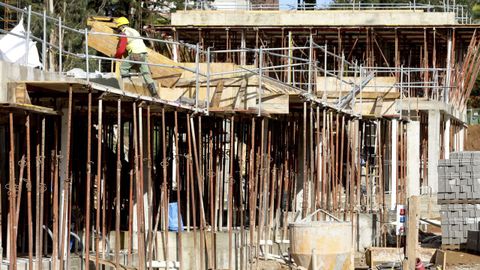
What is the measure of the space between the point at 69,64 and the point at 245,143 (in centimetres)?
2234

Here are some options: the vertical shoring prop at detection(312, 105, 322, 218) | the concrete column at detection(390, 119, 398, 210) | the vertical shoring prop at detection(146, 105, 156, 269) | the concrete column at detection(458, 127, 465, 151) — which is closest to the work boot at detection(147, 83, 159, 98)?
the vertical shoring prop at detection(146, 105, 156, 269)

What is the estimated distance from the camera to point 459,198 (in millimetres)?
32844

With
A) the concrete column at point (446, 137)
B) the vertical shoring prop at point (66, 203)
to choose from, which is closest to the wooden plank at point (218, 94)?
the vertical shoring prop at point (66, 203)

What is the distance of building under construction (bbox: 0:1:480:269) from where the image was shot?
63.8 ft

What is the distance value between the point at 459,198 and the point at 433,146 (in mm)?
13945

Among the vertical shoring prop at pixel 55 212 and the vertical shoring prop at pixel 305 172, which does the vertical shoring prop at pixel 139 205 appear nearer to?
the vertical shoring prop at pixel 55 212

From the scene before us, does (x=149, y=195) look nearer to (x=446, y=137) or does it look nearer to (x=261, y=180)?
(x=261, y=180)

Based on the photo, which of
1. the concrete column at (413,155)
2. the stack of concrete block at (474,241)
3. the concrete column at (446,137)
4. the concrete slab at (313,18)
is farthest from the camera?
the concrete slab at (313,18)

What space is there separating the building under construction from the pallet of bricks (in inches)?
51.7

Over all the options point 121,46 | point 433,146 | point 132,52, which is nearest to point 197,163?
point 132,52

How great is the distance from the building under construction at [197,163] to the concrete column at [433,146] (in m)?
0.07

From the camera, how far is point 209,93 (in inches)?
1003

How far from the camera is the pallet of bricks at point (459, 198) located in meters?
32.6

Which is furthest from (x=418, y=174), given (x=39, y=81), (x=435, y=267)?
(x=39, y=81)
